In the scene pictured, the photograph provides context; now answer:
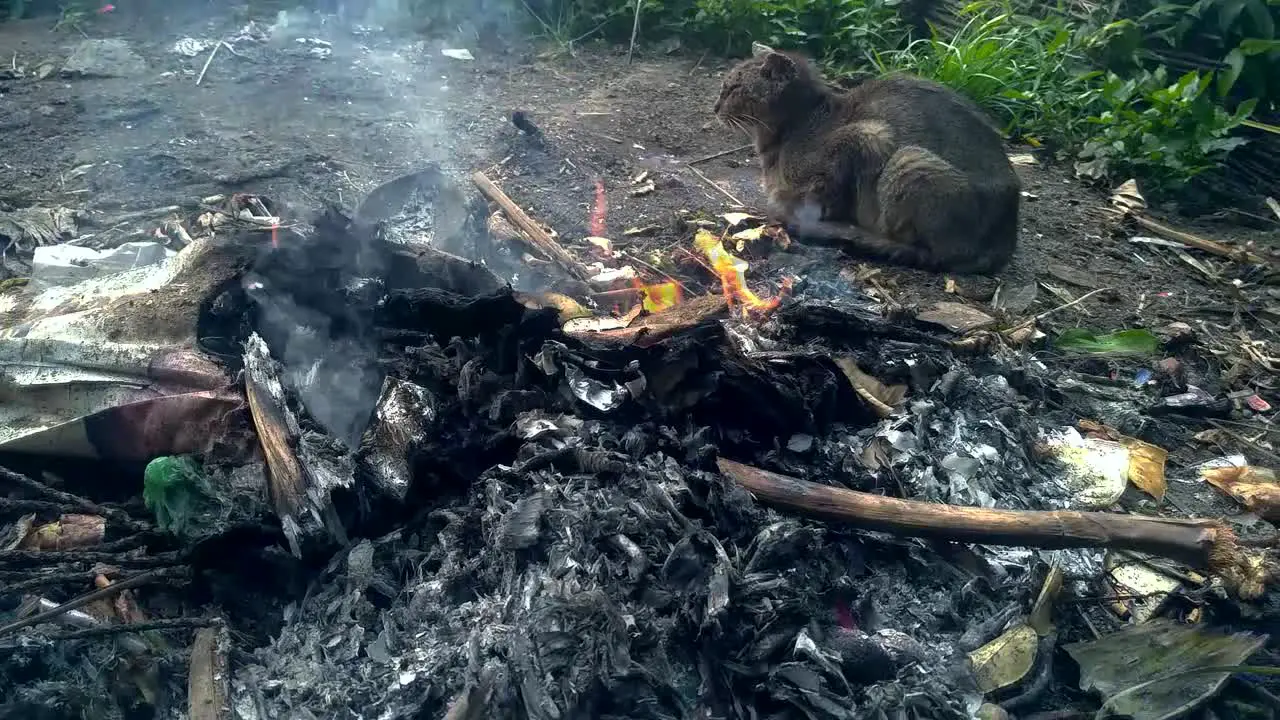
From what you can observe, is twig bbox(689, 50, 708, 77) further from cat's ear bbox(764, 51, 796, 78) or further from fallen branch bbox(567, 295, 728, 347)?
fallen branch bbox(567, 295, 728, 347)

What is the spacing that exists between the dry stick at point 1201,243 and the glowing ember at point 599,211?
4.10 meters

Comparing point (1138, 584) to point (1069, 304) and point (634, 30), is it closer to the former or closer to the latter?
point (1069, 304)

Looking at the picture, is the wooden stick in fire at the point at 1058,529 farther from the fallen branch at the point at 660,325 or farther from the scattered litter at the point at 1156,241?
the scattered litter at the point at 1156,241

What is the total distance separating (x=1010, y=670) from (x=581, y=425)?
1.67 m

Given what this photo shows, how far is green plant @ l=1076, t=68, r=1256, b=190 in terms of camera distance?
21.1ft

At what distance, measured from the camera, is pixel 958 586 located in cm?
295

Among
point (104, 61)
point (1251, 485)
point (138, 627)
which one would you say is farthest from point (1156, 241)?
point (104, 61)

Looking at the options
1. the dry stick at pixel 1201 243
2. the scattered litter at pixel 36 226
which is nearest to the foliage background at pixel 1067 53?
the dry stick at pixel 1201 243

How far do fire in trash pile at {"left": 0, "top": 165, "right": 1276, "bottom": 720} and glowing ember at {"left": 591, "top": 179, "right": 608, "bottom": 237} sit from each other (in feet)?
6.16

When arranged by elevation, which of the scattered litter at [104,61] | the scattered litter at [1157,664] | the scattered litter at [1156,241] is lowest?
the scattered litter at [104,61]

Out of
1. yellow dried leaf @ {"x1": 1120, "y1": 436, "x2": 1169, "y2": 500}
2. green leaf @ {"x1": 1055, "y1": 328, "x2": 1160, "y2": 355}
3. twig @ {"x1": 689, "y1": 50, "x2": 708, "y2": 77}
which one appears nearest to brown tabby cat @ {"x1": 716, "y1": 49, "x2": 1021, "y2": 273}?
green leaf @ {"x1": 1055, "y1": 328, "x2": 1160, "y2": 355}

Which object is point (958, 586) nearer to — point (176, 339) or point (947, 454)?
point (947, 454)

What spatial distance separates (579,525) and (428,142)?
189 inches

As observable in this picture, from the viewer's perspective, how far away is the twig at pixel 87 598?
2.49m
